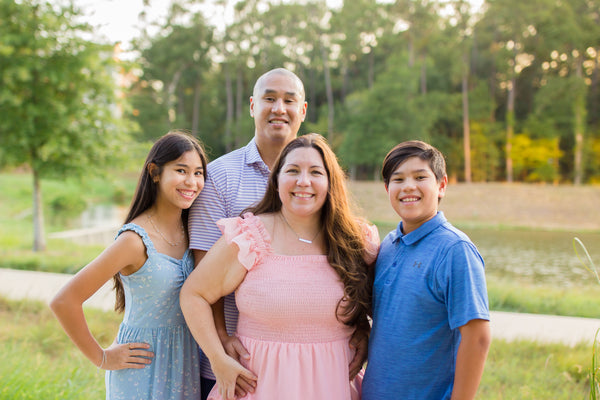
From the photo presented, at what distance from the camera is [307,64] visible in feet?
107

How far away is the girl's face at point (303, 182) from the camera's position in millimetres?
2057

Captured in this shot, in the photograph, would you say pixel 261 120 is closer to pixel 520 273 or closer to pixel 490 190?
pixel 520 273

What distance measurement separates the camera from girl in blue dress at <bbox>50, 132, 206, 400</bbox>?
2.13m

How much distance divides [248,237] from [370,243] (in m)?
0.68

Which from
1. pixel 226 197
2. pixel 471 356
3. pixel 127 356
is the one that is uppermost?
pixel 226 197

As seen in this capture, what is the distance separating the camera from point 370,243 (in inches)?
93.6

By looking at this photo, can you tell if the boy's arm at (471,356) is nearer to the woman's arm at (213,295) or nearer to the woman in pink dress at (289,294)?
the woman in pink dress at (289,294)

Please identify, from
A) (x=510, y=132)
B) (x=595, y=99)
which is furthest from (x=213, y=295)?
(x=595, y=99)

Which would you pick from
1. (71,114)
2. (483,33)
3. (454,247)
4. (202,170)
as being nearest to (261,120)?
(202,170)

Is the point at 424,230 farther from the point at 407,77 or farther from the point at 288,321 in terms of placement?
the point at 407,77

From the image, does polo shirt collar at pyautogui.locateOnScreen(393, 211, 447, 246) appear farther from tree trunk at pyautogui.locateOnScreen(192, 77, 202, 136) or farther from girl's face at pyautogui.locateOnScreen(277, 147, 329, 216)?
tree trunk at pyautogui.locateOnScreen(192, 77, 202, 136)

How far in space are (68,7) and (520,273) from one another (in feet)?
38.4

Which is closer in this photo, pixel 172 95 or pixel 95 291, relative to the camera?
pixel 95 291

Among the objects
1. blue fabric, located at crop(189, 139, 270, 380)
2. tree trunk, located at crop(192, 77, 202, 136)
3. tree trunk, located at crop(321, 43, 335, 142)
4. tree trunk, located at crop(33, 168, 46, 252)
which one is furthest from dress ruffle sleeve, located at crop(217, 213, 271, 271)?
tree trunk, located at crop(192, 77, 202, 136)
